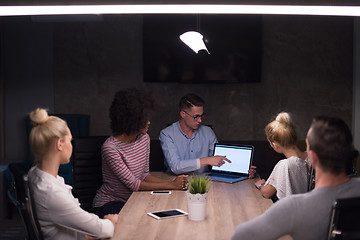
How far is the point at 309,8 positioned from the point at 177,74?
10.9ft

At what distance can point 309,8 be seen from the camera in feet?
6.68

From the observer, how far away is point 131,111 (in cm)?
291

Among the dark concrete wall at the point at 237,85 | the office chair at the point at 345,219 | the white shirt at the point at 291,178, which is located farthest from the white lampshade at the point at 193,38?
the office chair at the point at 345,219

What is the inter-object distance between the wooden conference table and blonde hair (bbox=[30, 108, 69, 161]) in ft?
1.75

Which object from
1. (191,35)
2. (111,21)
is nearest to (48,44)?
(111,21)

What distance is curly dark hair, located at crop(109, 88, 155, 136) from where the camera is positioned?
290cm

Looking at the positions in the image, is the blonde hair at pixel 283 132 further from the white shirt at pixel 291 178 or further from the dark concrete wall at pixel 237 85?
the dark concrete wall at pixel 237 85

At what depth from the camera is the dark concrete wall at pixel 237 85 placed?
5.31 metres

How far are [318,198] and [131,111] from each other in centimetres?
171

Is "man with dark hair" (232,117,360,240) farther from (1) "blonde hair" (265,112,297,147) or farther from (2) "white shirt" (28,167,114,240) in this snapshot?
(1) "blonde hair" (265,112,297,147)

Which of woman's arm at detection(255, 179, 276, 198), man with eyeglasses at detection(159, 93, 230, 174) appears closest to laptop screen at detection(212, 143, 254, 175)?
man with eyeglasses at detection(159, 93, 230, 174)

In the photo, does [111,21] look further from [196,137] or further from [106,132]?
[196,137]

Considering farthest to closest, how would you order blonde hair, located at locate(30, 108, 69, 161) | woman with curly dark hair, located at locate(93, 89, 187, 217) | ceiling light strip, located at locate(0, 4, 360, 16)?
woman with curly dark hair, located at locate(93, 89, 187, 217) < ceiling light strip, located at locate(0, 4, 360, 16) < blonde hair, located at locate(30, 108, 69, 161)

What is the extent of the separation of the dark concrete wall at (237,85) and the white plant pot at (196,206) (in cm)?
334
